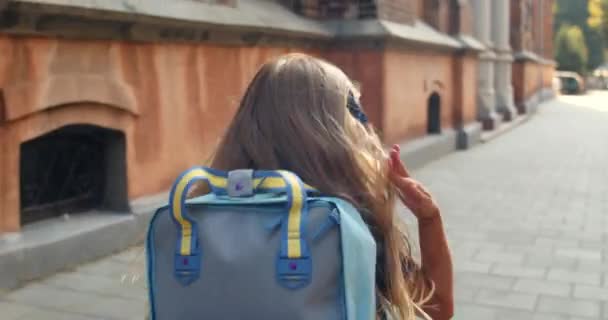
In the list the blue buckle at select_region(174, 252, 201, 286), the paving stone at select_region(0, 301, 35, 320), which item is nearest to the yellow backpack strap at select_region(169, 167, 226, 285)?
the blue buckle at select_region(174, 252, 201, 286)

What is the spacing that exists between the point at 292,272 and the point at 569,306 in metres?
3.92

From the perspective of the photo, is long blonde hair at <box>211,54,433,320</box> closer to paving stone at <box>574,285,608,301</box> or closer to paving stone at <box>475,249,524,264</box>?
paving stone at <box>574,285,608,301</box>

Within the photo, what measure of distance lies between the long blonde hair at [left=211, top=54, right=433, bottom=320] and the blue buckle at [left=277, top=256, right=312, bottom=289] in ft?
0.72

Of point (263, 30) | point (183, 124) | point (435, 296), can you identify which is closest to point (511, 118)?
point (263, 30)

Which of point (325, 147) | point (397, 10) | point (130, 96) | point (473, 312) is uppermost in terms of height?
point (397, 10)

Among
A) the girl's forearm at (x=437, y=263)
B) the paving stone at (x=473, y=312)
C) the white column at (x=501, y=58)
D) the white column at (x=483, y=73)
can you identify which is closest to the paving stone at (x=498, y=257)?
the paving stone at (x=473, y=312)

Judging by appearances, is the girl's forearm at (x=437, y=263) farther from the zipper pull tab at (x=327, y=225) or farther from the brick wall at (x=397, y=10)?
the brick wall at (x=397, y=10)

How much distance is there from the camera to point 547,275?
5746 mm

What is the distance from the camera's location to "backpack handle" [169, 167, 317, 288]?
4.94 feet

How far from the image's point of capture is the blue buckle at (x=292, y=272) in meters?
1.50

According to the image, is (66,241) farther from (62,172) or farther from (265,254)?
(265,254)

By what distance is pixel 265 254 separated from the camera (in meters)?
1.52

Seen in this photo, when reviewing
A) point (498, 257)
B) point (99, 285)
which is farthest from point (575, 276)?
point (99, 285)

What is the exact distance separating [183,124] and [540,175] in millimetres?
6420
